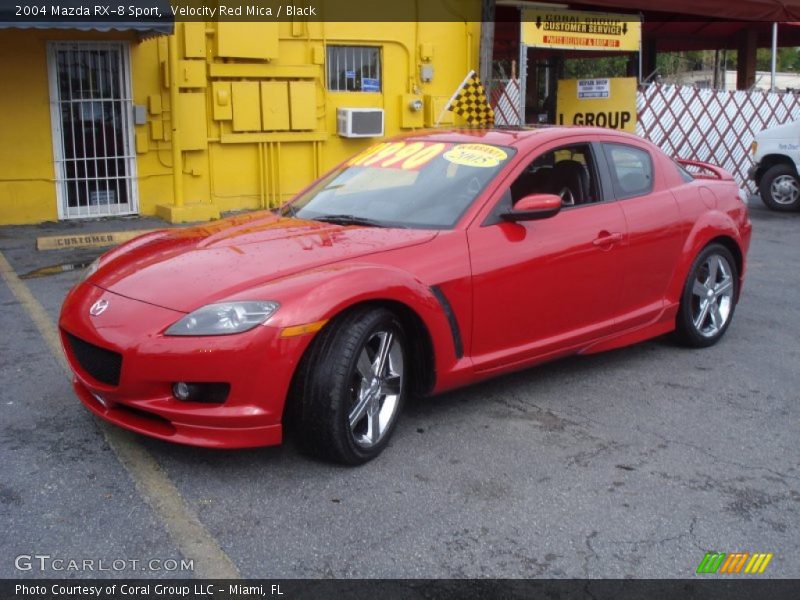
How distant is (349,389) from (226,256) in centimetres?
90

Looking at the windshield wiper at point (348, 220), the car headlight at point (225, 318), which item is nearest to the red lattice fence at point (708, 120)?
the windshield wiper at point (348, 220)

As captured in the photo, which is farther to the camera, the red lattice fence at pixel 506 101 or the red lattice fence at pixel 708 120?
the red lattice fence at pixel 708 120

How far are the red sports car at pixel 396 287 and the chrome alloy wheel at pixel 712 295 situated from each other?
1 cm

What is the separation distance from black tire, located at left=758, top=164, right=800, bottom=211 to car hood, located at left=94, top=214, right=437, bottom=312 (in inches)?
411

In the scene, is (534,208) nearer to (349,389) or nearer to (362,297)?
(362,297)

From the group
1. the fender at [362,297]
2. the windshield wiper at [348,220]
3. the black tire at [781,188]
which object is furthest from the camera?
the black tire at [781,188]

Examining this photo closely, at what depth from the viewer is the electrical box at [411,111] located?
41.6ft

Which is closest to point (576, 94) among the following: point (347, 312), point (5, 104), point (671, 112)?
point (671, 112)

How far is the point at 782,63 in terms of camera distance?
169ft

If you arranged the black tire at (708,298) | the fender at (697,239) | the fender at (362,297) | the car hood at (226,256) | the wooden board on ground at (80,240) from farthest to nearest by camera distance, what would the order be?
the wooden board on ground at (80,240) → the black tire at (708,298) → the fender at (697,239) → the car hood at (226,256) → the fender at (362,297)

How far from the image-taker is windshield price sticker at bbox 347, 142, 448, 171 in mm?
5160

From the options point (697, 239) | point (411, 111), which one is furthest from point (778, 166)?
point (697, 239)

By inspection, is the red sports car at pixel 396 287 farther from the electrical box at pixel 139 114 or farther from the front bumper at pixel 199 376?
the electrical box at pixel 139 114

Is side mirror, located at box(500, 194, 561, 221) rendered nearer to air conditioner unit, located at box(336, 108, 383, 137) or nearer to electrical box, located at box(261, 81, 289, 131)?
electrical box, located at box(261, 81, 289, 131)
